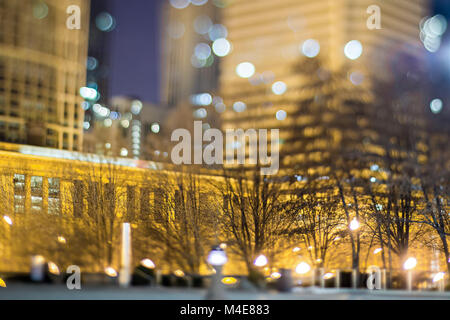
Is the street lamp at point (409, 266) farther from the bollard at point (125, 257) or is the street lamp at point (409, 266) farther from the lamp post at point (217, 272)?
the lamp post at point (217, 272)

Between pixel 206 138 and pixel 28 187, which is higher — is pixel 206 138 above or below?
above

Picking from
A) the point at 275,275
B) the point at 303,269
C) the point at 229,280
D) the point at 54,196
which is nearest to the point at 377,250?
the point at 303,269

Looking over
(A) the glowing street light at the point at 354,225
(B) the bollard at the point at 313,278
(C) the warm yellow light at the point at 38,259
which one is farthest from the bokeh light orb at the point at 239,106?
Result: (C) the warm yellow light at the point at 38,259

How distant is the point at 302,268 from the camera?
25.0 metres

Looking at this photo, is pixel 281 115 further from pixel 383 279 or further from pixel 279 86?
pixel 383 279

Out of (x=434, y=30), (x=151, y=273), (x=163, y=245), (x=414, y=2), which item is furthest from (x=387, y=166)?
(x=414, y=2)

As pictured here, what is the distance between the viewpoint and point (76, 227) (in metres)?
25.7

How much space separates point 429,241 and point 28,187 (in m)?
16.1

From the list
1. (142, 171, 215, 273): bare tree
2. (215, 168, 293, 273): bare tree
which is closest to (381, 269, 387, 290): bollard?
(215, 168, 293, 273): bare tree

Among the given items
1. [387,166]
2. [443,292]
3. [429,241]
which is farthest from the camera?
[387,166]

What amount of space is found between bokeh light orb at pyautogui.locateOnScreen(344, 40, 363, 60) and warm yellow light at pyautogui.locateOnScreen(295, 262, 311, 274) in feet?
411

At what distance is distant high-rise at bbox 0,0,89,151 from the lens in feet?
340

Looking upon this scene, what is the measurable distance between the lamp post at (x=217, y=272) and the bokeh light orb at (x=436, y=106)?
188 feet

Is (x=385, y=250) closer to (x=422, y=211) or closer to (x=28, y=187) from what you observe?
(x=422, y=211)
